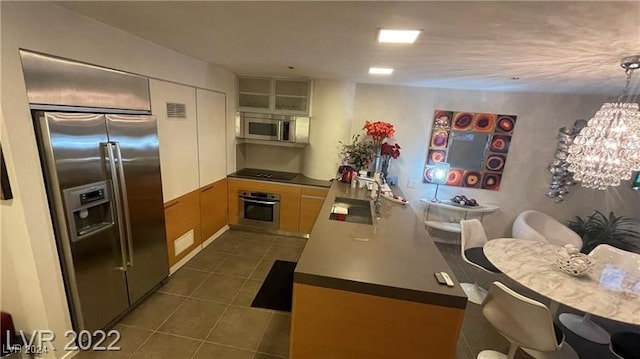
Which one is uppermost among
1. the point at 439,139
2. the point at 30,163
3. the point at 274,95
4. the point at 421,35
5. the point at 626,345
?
the point at 421,35

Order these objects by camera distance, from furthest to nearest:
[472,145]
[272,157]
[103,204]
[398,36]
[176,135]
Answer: [272,157], [472,145], [176,135], [103,204], [398,36]

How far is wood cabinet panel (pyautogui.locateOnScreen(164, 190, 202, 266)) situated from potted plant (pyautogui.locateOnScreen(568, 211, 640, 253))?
5.19m

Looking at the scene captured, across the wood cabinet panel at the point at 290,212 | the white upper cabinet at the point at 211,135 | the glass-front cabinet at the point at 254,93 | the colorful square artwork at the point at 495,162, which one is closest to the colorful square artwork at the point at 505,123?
the colorful square artwork at the point at 495,162

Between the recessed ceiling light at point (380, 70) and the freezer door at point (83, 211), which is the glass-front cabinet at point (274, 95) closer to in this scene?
the recessed ceiling light at point (380, 70)

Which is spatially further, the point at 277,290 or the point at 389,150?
the point at 389,150

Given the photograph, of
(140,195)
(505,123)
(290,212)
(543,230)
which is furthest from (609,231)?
(140,195)

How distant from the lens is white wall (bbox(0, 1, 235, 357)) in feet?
4.69

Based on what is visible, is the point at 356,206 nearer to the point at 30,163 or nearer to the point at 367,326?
the point at 367,326

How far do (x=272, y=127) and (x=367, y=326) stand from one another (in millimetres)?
3176

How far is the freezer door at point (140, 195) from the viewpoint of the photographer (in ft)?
6.76

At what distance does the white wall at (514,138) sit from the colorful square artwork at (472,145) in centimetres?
9

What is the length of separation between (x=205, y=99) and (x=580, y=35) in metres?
3.33

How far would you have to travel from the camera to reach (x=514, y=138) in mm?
3777

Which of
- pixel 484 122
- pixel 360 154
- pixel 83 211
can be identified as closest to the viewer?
pixel 83 211
